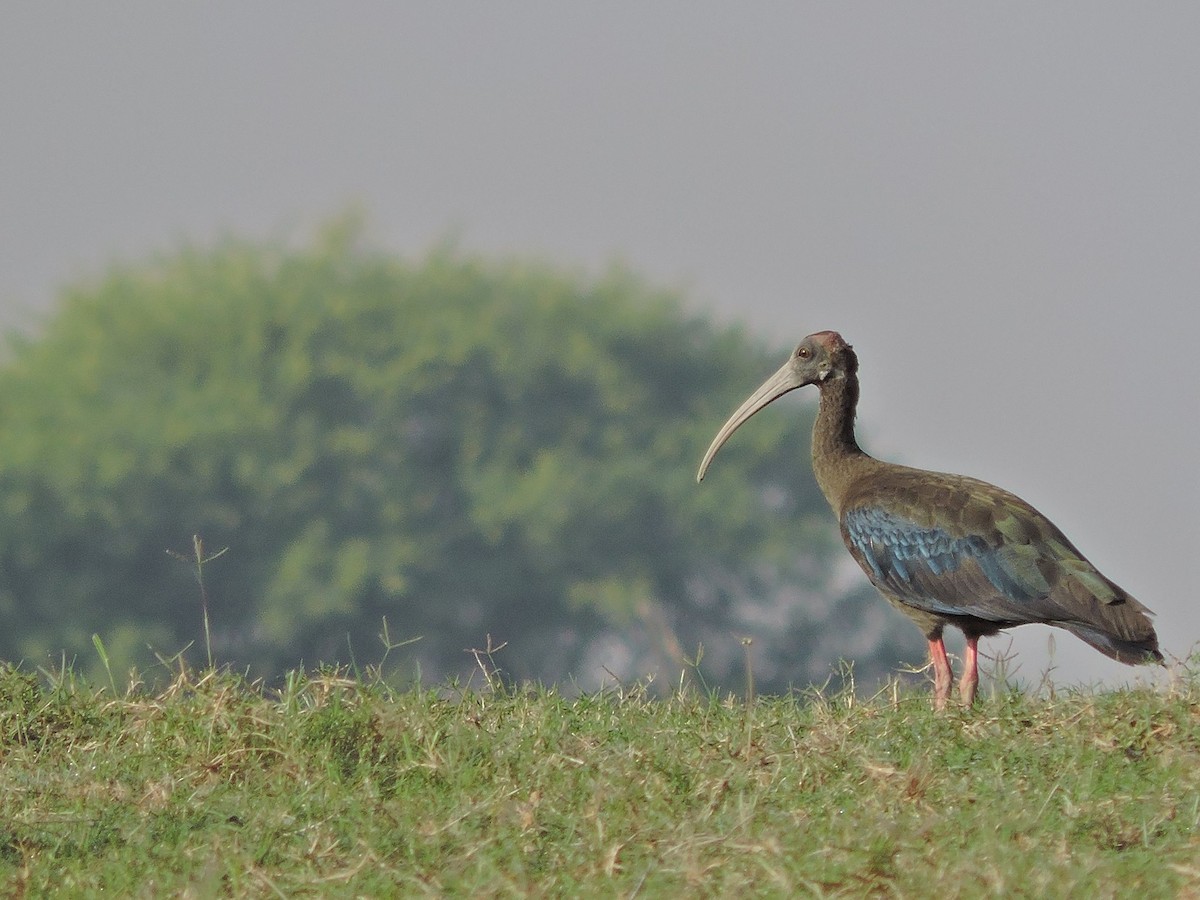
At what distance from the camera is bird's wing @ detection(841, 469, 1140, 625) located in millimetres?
8289

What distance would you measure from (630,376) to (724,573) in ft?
15.0

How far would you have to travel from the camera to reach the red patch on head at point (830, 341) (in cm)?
1021

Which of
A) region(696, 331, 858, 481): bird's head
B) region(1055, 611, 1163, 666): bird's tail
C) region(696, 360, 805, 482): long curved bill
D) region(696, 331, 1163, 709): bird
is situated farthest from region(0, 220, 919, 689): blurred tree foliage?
region(1055, 611, 1163, 666): bird's tail

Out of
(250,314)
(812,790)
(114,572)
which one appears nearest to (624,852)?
(812,790)

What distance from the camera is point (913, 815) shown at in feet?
18.6

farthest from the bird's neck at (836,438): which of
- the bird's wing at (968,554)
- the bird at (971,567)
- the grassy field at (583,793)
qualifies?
the grassy field at (583,793)

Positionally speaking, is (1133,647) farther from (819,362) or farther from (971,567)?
(819,362)

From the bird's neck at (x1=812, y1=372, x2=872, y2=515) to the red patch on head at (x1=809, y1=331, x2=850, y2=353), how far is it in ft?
0.60

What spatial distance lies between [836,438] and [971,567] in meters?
1.62

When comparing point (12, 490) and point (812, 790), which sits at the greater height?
point (812, 790)

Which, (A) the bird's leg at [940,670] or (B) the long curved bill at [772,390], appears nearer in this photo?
(A) the bird's leg at [940,670]

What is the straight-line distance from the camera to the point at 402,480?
3241 centimetres

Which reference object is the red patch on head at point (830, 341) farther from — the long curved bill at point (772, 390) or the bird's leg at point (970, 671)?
the bird's leg at point (970, 671)

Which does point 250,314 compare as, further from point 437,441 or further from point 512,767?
point 512,767
